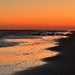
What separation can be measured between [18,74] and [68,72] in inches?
113

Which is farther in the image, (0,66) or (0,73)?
(0,66)

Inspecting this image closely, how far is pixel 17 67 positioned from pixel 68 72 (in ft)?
10.4

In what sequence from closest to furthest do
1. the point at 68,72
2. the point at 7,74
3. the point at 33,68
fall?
the point at 7,74
the point at 68,72
the point at 33,68

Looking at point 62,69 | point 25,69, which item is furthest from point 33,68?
point 62,69

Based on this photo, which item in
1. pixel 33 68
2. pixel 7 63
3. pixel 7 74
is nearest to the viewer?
A: pixel 7 74

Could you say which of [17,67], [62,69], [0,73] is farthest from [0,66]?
[62,69]

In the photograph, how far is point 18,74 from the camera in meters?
15.0

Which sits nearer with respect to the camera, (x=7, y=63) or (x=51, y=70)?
(x=51, y=70)

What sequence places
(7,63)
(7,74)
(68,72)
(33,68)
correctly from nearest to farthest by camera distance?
1. (7,74)
2. (68,72)
3. (33,68)
4. (7,63)

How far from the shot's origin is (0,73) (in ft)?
49.8

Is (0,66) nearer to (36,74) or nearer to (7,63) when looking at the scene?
(7,63)

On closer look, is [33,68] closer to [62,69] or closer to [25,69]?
[25,69]

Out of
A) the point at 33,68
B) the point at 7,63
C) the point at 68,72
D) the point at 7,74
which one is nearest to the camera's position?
the point at 7,74

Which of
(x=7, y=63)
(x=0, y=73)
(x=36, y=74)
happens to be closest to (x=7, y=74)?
(x=0, y=73)
